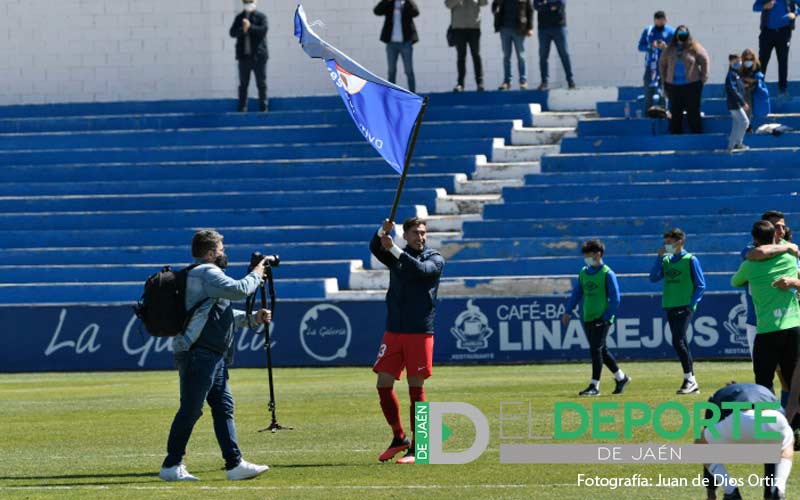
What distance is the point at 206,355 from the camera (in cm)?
1194

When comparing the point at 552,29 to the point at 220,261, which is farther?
the point at 552,29

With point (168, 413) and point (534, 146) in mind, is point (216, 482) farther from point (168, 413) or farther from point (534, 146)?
point (534, 146)

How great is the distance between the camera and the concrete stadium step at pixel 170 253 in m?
29.2

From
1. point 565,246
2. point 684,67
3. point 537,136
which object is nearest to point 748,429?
point 565,246

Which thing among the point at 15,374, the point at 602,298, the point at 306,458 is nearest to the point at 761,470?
the point at 306,458

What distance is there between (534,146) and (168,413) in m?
15.9

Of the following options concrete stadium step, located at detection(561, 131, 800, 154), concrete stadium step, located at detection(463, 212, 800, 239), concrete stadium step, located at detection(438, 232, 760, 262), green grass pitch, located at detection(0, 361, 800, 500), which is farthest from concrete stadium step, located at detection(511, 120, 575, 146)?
green grass pitch, located at detection(0, 361, 800, 500)

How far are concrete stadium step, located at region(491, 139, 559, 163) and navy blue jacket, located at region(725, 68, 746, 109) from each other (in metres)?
4.23

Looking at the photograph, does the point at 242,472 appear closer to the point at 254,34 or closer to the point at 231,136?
the point at 254,34

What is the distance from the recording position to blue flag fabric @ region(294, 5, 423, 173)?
43.8 feet

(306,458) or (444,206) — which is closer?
(306,458)

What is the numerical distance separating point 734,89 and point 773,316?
55.5 ft

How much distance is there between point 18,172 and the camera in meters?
33.3

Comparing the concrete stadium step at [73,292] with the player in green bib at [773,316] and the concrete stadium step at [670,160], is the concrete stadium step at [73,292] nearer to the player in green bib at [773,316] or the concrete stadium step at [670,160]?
the concrete stadium step at [670,160]
